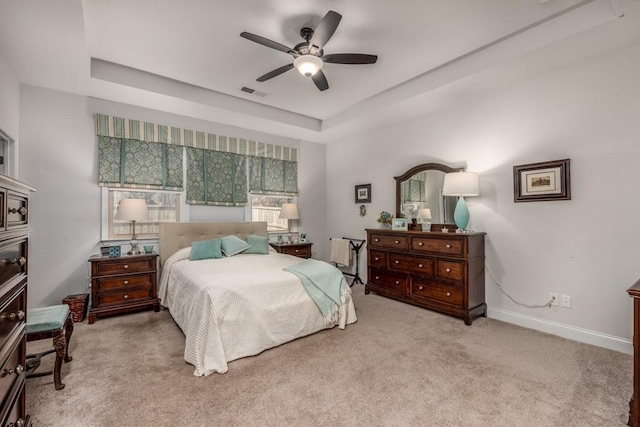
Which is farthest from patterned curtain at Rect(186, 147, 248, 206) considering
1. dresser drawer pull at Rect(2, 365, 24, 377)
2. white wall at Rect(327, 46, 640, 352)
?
dresser drawer pull at Rect(2, 365, 24, 377)

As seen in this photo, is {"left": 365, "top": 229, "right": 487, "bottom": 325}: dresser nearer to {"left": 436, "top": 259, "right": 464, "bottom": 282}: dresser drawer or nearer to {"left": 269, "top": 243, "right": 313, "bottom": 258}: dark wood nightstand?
{"left": 436, "top": 259, "right": 464, "bottom": 282}: dresser drawer

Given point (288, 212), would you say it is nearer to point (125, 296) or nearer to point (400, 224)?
point (400, 224)

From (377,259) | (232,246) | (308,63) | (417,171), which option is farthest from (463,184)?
(232,246)

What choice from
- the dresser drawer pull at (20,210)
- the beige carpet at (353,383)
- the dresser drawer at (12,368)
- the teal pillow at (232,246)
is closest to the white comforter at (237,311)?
the beige carpet at (353,383)

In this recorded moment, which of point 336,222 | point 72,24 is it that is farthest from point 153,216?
point 336,222

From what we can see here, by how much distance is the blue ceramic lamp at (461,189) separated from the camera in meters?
3.54

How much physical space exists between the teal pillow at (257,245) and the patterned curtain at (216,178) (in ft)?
2.64

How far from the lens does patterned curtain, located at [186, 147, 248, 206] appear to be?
4570 millimetres

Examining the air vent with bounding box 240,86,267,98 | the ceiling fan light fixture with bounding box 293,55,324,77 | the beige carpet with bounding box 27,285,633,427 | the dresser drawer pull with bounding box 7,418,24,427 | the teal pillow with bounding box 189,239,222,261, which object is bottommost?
the beige carpet with bounding box 27,285,633,427

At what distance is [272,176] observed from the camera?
5398 millimetres

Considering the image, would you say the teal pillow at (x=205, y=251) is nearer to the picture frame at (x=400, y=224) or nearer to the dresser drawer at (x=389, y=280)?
the dresser drawer at (x=389, y=280)

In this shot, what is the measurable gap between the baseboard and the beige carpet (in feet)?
0.34

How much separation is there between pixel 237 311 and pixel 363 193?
335 centimetres

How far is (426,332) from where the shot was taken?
10.3ft
